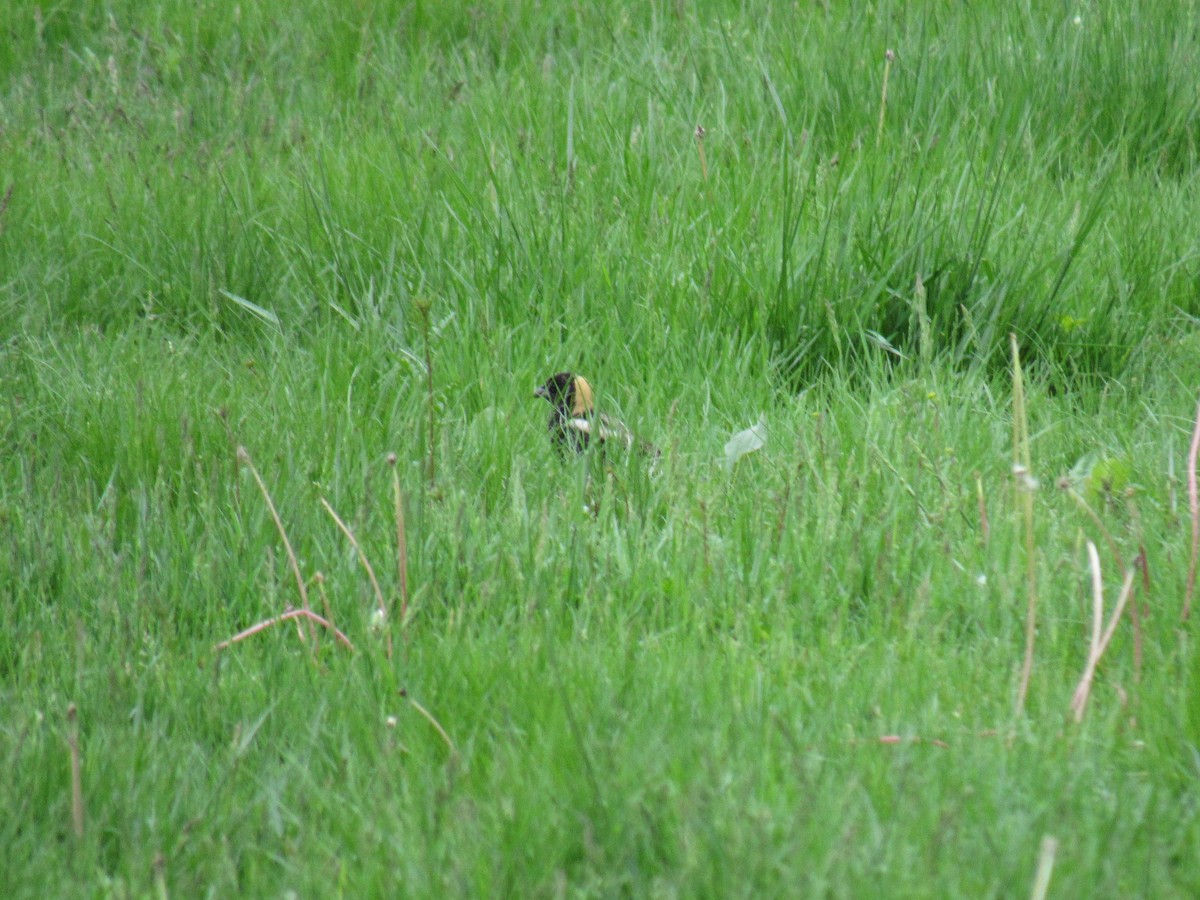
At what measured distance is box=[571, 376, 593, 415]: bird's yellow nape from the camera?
2887 mm

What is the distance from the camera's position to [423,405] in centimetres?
289

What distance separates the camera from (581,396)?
2.90m

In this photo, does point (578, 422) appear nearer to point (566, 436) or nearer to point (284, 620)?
point (566, 436)

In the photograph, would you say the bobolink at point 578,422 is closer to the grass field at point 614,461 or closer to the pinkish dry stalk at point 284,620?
the grass field at point 614,461

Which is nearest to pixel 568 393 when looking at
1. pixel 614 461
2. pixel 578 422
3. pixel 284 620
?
pixel 578 422

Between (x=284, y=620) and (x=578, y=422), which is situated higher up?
(x=578, y=422)

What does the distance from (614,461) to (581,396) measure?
0.78 feet

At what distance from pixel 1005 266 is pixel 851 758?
197 centimetres

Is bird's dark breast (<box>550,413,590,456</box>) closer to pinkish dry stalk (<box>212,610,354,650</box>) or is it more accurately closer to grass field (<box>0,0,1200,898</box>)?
grass field (<box>0,0,1200,898</box>)

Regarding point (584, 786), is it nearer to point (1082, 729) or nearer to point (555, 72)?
point (1082, 729)

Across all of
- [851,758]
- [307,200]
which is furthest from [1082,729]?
[307,200]

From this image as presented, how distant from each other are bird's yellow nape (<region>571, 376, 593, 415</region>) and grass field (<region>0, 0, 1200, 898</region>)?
0.11m

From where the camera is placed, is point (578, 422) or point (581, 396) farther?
point (581, 396)

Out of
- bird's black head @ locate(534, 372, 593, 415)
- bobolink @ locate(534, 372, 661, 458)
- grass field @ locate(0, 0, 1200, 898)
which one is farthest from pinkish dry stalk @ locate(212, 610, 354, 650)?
bird's black head @ locate(534, 372, 593, 415)
